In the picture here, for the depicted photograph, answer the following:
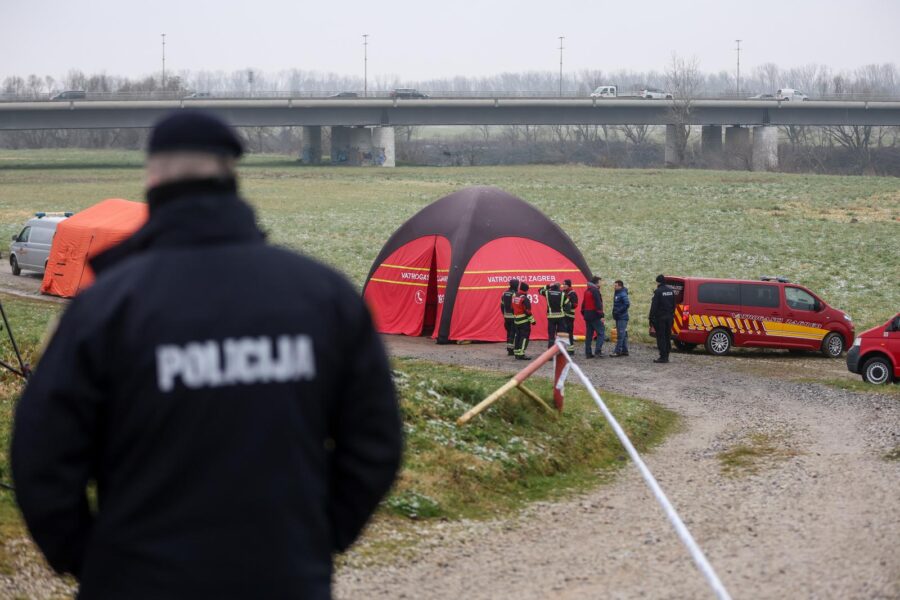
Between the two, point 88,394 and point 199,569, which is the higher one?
point 88,394

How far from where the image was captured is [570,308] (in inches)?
922

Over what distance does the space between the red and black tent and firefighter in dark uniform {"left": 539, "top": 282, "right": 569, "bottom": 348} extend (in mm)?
1231

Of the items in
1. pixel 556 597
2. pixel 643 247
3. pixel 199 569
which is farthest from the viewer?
pixel 643 247

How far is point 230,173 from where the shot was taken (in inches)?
130

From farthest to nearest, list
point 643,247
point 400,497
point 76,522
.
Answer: point 643,247 < point 400,497 < point 76,522

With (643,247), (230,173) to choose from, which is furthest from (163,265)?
(643,247)

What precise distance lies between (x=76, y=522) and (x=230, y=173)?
1056mm

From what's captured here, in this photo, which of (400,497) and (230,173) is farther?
(400,497)

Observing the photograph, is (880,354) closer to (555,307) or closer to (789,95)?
(555,307)

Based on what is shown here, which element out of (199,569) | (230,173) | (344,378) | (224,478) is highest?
(230,173)

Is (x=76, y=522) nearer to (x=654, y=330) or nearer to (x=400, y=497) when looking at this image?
(x=400, y=497)

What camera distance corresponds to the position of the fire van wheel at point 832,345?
24641 millimetres

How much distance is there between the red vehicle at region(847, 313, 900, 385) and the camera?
20156mm

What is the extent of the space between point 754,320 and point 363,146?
251ft
